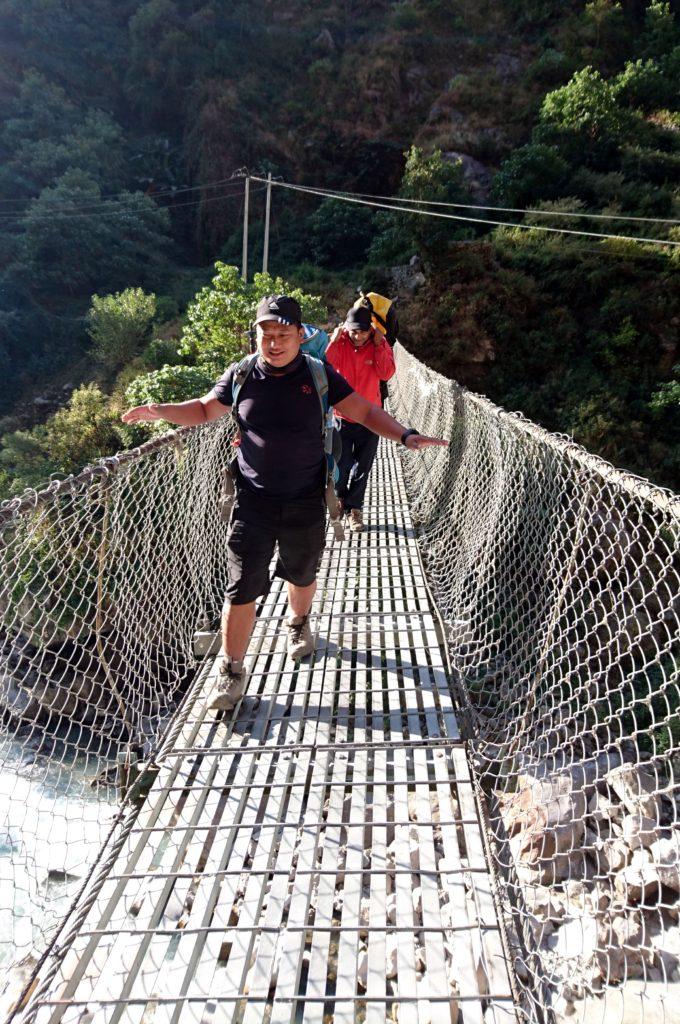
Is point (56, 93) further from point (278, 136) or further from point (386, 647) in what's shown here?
point (386, 647)

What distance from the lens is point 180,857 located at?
141 centimetres

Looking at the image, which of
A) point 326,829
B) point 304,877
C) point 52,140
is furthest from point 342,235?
point 304,877

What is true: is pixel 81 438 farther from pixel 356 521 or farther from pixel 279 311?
pixel 279 311

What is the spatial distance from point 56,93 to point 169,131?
3542 mm

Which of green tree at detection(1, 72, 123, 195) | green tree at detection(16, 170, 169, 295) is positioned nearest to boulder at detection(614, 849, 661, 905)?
green tree at detection(16, 170, 169, 295)

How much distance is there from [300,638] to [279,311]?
117 cm

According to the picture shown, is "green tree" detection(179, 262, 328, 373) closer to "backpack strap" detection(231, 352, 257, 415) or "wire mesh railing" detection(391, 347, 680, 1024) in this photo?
"wire mesh railing" detection(391, 347, 680, 1024)

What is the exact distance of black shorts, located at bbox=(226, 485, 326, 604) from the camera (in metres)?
1.74

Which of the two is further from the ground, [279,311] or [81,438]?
[279,311]

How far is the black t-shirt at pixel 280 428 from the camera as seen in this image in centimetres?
166

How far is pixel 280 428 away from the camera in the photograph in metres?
1.67

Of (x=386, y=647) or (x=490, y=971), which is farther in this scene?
(x=386, y=647)

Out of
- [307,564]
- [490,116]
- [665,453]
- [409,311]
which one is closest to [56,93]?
[490,116]

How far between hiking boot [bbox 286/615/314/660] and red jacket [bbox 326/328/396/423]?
1187 mm
